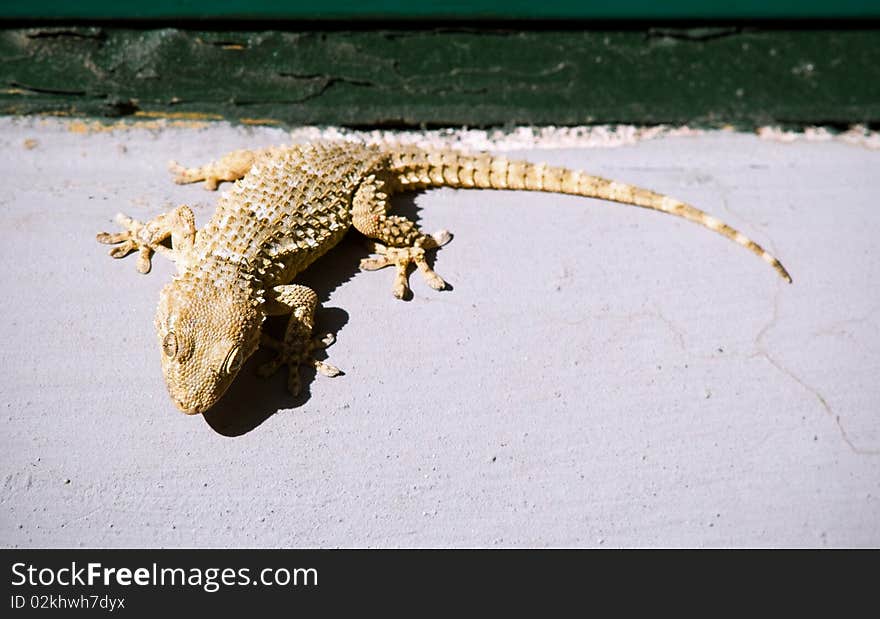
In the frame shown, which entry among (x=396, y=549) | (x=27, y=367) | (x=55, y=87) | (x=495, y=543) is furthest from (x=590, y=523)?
(x=55, y=87)

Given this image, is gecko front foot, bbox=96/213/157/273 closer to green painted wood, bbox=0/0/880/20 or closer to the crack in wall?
green painted wood, bbox=0/0/880/20

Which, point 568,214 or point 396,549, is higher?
point 568,214

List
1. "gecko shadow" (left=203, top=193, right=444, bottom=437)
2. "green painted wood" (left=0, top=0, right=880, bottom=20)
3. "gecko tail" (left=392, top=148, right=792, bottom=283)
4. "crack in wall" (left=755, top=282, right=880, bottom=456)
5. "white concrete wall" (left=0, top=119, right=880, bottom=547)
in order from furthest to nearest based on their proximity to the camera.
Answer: "green painted wood" (left=0, top=0, right=880, bottom=20) → "gecko tail" (left=392, top=148, right=792, bottom=283) → "crack in wall" (left=755, top=282, right=880, bottom=456) → "gecko shadow" (left=203, top=193, right=444, bottom=437) → "white concrete wall" (left=0, top=119, right=880, bottom=547)

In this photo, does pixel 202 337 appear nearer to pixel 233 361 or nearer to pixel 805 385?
pixel 233 361

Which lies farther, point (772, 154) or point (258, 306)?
point (772, 154)

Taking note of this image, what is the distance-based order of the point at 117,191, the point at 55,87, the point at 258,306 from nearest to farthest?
the point at 258,306, the point at 117,191, the point at 55,87

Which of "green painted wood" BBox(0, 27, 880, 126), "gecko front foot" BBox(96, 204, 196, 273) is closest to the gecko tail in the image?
"green painted wood" BBox(0, 27, 880, 126)

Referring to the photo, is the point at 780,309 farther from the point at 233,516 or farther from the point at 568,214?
the point at 233,516

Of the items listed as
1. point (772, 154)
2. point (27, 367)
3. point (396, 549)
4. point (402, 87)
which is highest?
point (402, 87)
